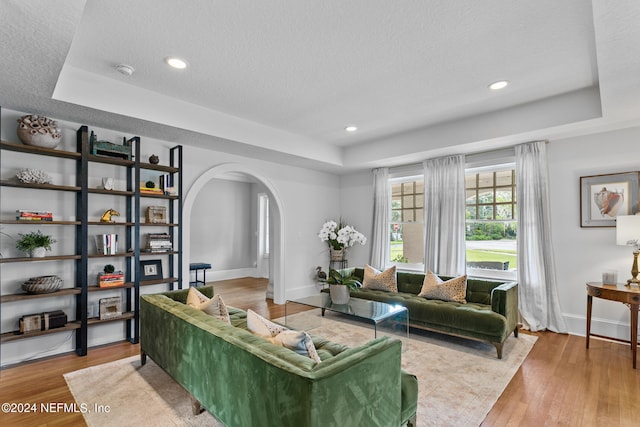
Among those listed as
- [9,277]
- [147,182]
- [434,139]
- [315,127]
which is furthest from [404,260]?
[9,277]

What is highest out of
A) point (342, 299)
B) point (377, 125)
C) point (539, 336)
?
point (377, 125)

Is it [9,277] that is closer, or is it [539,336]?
[9,277]

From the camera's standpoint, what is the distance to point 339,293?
12.8 feet

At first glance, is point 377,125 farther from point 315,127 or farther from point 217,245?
point 217,245

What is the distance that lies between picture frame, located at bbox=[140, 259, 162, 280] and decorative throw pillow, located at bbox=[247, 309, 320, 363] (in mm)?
2605

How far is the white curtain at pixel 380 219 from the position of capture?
613cm

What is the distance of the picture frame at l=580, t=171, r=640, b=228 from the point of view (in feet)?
12.4

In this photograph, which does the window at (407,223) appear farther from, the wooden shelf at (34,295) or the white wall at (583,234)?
the wooden shelf at (34,295)

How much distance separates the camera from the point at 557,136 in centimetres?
416

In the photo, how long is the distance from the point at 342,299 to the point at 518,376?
1856 millimetres

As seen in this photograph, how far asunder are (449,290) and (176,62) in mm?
3917

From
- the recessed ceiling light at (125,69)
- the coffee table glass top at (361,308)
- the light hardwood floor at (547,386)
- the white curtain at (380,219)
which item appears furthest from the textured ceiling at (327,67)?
the light hardwood floor at (547,386)

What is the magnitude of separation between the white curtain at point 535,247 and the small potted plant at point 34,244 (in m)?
5.64

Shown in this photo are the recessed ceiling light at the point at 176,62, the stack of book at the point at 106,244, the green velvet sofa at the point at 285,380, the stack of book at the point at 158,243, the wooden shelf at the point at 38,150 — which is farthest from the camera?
the stack of book at the point at 158,243
